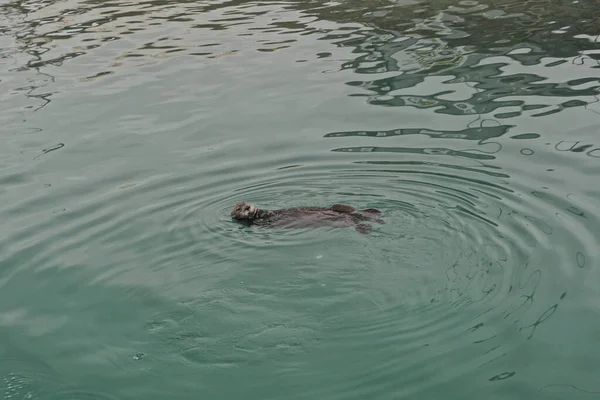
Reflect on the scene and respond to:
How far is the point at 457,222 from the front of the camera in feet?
27.1

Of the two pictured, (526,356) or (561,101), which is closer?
(526,356)

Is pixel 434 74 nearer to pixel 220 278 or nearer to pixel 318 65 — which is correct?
pixel 318 65

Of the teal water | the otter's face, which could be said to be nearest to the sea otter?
the otter's face

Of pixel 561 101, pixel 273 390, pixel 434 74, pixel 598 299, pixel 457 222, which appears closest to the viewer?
pixel 273 390

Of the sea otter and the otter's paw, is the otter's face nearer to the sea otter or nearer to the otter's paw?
the sea otter

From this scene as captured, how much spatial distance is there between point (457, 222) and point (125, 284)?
3.14 m

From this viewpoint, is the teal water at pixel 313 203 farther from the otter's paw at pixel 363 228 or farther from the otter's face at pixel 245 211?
the otter's face at pixel 245 211

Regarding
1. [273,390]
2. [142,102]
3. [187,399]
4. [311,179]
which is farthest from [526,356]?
[142,102]

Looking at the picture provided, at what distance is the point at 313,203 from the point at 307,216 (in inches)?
29.5

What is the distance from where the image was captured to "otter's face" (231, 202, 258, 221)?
28.5 feet

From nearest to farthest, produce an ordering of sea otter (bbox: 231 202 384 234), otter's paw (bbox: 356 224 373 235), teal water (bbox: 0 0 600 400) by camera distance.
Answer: teal water (bbox: 0 0 600 400) → otter's paw (bbox: 356 224 373 235) → sea otter (bbox: 231 202 384 234)

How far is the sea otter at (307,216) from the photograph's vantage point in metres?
8.40

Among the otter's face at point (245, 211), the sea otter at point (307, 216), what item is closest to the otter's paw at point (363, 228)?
the sea otter at point (307, 216)

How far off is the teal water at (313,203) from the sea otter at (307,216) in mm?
130
